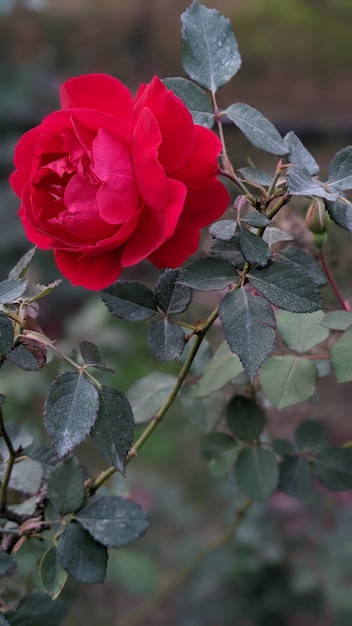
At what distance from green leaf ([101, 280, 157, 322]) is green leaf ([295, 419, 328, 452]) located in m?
0.22

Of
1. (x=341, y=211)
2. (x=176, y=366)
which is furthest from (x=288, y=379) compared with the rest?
(x=176, y=366)

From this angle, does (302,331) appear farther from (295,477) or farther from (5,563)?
(5,563)

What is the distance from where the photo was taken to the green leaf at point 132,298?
452mm

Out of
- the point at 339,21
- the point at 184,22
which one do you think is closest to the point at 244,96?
the point at 339,21

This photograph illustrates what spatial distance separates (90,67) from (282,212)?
11.8 feet

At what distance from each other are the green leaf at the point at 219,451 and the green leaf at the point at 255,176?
0.73 ft

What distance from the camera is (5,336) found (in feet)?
1.23

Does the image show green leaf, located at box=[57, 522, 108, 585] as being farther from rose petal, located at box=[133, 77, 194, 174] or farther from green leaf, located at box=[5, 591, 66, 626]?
rose petal, located at box=[133, 77, 194, 174]

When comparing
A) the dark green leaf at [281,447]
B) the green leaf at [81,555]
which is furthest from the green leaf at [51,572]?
the dark green leaf at [281,447]

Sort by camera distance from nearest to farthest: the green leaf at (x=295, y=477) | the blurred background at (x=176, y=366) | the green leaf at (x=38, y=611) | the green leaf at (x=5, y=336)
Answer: the green leaf at (x=5, y=336) < the green leaf at (x=38, y=611) < the green leaf at (x=295, y=477) < the blurred background at (x=176, y=366)

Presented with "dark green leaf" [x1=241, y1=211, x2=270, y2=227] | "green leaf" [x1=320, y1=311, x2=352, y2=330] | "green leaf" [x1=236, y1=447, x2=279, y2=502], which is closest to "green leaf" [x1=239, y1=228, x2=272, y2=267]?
"dark green leaf" [x1=241, y1=211, x2=270, y2=227]

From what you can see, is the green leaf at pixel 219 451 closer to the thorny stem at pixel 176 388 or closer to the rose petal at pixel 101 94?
the thorny stem at pixel 176 388

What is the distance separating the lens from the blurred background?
106 cm

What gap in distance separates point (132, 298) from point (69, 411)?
3.7 inches
